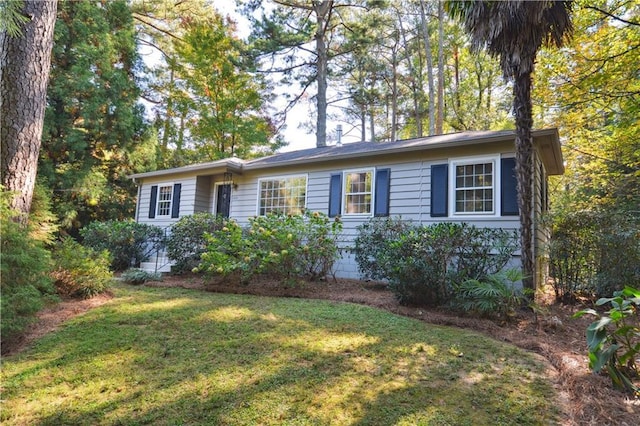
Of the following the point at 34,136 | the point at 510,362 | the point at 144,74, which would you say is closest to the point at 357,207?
the point at 510,362

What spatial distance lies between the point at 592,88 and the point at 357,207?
6.98 metres

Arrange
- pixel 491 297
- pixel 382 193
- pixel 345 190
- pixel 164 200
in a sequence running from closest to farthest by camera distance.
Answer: pixel 491 297 < pixel 382 193 < pixel 345 190 < pixel 164 200

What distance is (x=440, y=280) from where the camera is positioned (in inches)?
205

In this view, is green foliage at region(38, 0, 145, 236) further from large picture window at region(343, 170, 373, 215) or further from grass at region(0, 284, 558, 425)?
grass at region(0, 284, 558, 425)

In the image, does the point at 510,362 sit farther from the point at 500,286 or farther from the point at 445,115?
the point at 445,115

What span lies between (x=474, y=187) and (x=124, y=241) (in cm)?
883

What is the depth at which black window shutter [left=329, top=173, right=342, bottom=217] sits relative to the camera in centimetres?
869

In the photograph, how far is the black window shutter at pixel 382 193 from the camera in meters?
8.03

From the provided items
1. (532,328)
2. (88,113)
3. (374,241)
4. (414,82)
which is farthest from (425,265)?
(414,82)

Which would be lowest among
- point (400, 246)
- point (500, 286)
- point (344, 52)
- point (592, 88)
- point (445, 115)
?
point (500, 286)

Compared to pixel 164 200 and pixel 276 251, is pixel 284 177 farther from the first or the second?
pixel 164 200

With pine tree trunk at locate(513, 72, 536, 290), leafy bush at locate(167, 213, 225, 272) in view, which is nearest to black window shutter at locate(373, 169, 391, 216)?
pine tree trunk at locate(513, 72, 536, 290)

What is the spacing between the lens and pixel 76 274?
5.26 meters

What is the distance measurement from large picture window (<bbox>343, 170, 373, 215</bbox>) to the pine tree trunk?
3.51 meters
